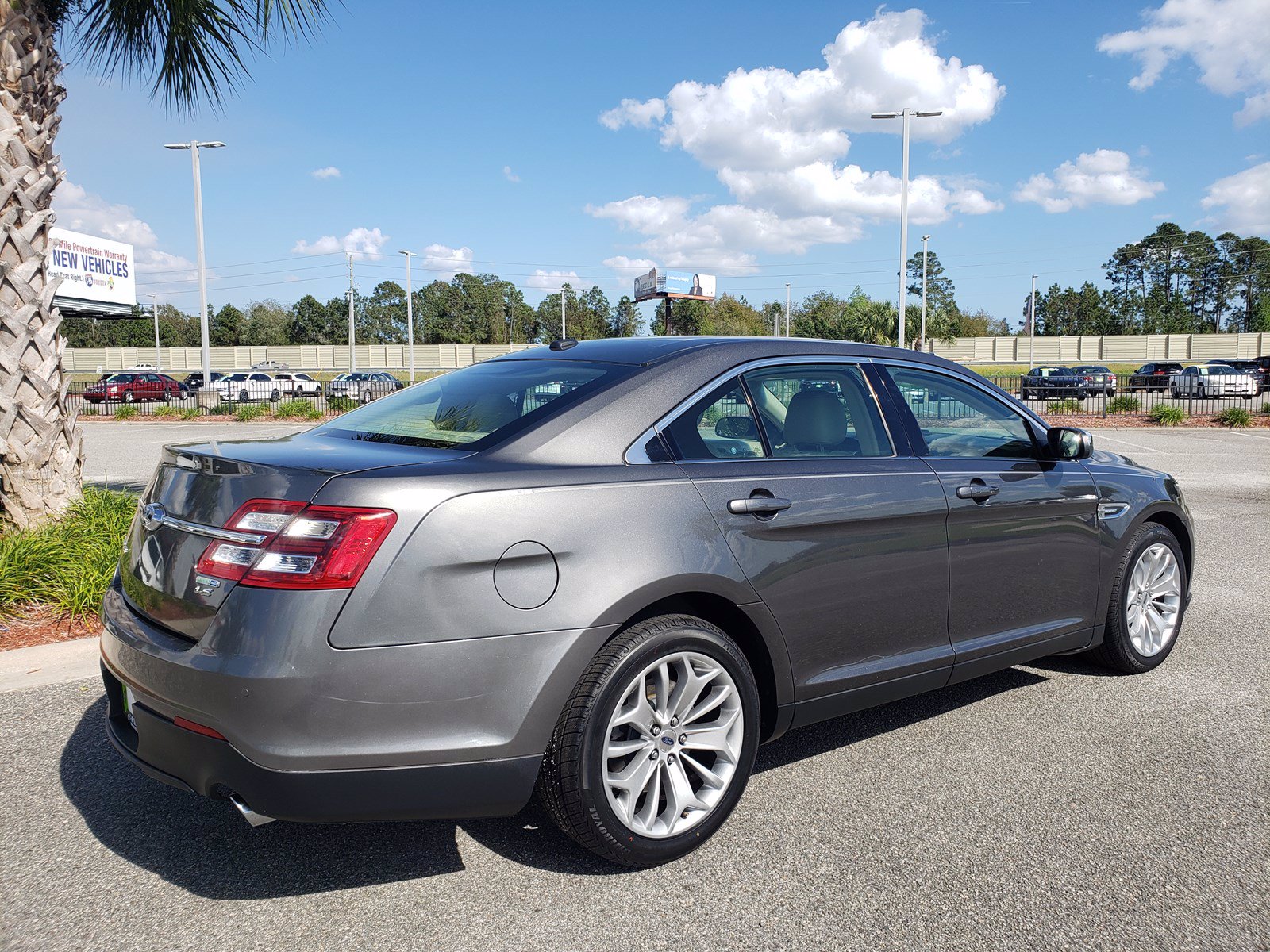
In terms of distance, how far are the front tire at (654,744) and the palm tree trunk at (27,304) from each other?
17.9ft

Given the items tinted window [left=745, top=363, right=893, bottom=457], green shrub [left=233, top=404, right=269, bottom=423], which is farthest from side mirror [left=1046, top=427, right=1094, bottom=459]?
green shrub [left=233, top=404, right=269, bottom=423]

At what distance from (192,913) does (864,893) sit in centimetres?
193

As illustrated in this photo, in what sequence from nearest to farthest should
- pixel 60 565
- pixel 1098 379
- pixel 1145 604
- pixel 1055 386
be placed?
pixel 1145 604
pixel 60 565
pixel 1055 386
pixel 1098 379

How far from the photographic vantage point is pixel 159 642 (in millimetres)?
2762

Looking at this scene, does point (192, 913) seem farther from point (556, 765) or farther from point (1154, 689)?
point (1154, 689)

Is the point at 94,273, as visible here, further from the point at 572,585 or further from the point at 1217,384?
the point at 1217,384

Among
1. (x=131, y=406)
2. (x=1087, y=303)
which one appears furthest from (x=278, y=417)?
(x=1087, y=303)

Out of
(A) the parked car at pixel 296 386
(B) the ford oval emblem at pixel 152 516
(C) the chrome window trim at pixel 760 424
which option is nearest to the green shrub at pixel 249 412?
(A) the parked car at pixel 296 386

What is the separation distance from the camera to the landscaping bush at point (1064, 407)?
2802cm

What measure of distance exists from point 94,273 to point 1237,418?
34.4 meters

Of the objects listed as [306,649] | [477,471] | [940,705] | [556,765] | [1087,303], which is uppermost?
[1087,303]

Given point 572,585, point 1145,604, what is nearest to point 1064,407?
point 1145,604

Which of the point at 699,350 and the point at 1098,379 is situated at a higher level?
the point at 699,350

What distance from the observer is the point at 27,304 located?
6.61 meters
